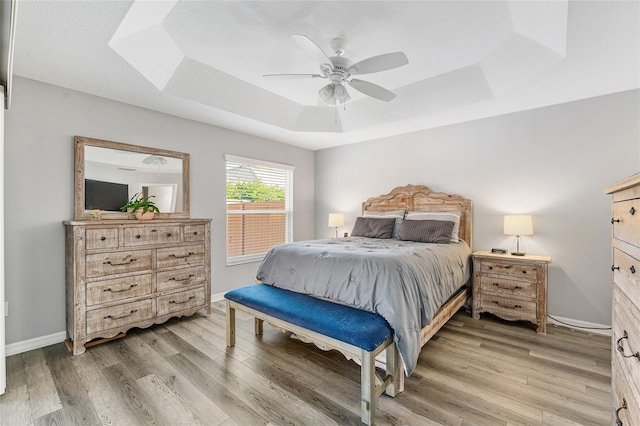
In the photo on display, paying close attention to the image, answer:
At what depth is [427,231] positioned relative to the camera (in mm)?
3518

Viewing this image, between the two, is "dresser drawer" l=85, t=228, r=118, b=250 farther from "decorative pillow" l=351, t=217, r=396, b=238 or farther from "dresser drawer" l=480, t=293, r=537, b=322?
"dresser drawer" l=480, t=293, r=537, b=322

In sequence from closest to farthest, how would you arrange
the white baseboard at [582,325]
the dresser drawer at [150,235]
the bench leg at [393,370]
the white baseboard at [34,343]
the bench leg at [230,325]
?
the bench leg at [393,370], the white baseboard at [34,343], the bench leg at [230,325], the dresser drawer at [150,235], the white baseboard at [582,325]

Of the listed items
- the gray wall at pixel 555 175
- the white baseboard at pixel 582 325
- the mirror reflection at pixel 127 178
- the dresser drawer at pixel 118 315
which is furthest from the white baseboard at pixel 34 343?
the white baseboard at pixel 582 325

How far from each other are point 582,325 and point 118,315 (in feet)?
15.1

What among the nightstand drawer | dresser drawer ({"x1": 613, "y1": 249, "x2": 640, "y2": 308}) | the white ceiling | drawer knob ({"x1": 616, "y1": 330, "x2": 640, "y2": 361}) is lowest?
the nightstand drawer

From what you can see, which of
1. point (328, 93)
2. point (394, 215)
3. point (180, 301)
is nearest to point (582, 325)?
point (394, 215)

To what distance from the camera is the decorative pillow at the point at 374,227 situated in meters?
3.94

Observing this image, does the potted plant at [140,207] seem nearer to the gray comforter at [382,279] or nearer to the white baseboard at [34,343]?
the white baseboard at [34,343]

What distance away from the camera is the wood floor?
1.74 m

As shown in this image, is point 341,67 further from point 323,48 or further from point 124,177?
point 124,177

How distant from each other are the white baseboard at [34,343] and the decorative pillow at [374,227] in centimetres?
340

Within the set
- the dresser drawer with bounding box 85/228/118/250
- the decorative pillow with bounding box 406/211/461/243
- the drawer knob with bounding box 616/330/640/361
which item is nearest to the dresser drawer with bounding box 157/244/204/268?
the dresser drawer with bounding box 85/228/118/250

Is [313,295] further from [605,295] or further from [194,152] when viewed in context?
[605,295]

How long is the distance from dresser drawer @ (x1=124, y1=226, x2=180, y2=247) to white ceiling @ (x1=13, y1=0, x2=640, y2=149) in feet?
4.48
